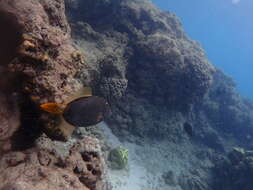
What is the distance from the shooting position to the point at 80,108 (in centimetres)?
283

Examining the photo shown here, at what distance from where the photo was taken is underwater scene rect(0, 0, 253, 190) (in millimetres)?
3121

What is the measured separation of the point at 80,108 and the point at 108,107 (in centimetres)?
47

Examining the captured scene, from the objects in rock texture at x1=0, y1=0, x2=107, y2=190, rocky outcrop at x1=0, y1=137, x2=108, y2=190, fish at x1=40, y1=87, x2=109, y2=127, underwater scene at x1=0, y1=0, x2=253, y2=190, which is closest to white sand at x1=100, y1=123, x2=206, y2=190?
underwater scene at x1=0, y1=0, x2=253, y2=190

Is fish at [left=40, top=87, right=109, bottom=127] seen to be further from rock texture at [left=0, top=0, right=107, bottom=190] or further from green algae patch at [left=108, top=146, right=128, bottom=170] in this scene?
green algae patch at [left=108, top=146, right=128, bottom=170]

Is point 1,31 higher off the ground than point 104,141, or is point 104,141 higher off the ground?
point 1,31

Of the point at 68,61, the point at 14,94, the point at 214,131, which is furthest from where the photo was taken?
the point at 214,131

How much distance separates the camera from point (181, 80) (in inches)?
426

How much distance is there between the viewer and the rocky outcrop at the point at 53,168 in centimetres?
266

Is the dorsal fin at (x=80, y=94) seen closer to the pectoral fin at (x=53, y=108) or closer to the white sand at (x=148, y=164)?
the pectoral fin at (x=53, y=108)

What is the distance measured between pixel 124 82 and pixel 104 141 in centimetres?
218

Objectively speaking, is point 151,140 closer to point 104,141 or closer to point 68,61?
point 104,141

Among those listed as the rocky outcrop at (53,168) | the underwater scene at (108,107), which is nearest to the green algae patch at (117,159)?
the underwater scene at (108,107)

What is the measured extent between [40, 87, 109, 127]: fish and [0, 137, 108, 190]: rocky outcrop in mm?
675

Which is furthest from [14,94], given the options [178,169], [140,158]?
[178,169]
